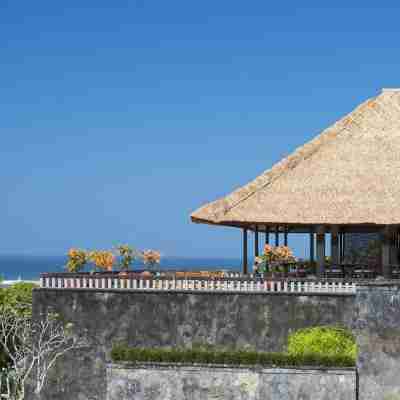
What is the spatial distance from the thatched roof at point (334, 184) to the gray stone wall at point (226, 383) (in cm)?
996

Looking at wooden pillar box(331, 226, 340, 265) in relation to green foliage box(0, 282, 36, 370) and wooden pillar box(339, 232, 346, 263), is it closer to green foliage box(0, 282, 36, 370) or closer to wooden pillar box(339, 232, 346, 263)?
wooden pillar box(339, 232, 346, 263)

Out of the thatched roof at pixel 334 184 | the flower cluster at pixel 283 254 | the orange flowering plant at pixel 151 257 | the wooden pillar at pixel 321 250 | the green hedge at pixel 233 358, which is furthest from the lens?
the orange flowering plant at pixel 151 257

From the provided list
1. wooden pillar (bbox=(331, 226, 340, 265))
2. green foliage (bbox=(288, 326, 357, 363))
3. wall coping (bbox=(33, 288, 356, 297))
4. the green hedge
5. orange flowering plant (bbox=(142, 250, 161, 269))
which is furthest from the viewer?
orange flowering plant (bbox=(142, 250, 161, 269))

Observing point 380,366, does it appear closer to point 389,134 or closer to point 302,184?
point 302,184

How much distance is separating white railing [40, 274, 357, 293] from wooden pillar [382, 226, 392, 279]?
4890 mm

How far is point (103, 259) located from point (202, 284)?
33.3ft

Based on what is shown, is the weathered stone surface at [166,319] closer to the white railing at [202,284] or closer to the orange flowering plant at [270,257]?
the white railing at [202,284]

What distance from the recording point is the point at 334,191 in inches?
1834

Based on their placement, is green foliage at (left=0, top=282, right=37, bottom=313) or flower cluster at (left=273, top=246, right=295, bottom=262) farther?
green foliage at (left=0, top=282, right=37, bottom=313)

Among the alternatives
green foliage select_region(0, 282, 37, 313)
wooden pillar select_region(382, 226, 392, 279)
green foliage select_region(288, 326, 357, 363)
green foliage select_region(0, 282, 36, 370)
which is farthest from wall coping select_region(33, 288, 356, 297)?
green foliage select_region(0, 282, 37, 313)

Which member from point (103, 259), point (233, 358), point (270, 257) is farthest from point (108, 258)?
point (233, 358)

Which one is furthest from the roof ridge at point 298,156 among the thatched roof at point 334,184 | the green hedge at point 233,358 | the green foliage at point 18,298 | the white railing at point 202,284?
the green foliage at point 18,298

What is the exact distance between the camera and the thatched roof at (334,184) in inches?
1781

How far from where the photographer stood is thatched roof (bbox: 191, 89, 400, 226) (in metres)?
45.2
